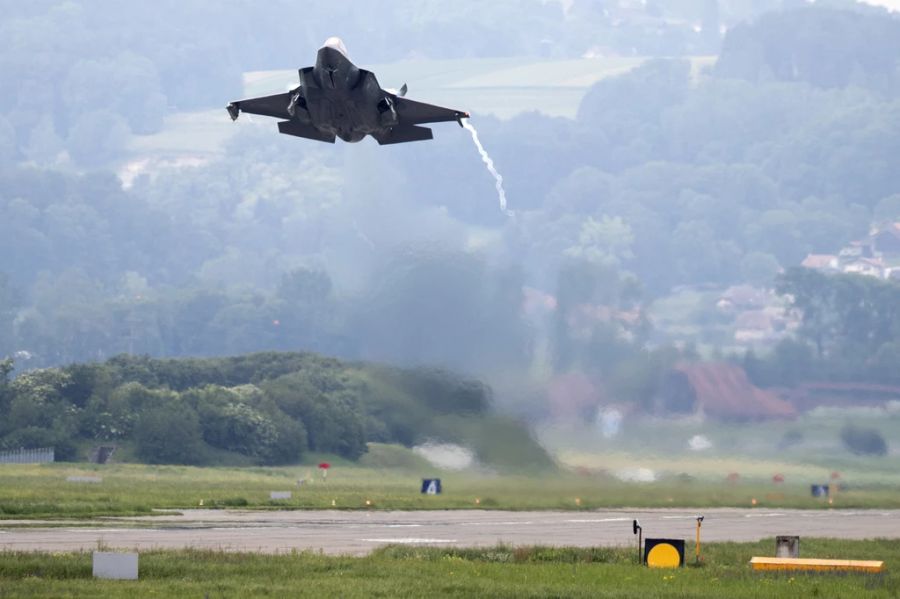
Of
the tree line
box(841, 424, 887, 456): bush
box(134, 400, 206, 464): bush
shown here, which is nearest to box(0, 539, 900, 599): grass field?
box(841, 424, 887, 456): bush

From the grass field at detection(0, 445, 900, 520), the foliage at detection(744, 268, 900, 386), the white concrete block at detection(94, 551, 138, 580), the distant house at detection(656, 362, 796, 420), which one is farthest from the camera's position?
the foliage at detection(744, 268, 900, 386)

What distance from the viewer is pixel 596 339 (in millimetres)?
93812

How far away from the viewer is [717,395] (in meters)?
91.1

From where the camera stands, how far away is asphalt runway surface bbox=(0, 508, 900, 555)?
169ft

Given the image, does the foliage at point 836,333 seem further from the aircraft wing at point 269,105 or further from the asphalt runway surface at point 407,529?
the aircraft wing at point 269,105

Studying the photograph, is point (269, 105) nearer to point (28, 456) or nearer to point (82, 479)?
point (82, 479)

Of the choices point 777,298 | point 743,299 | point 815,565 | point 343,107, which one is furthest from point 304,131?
point 743,299

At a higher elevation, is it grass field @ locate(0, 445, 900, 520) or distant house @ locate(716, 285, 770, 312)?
distant house @ locate(716, 285, 770, 312)

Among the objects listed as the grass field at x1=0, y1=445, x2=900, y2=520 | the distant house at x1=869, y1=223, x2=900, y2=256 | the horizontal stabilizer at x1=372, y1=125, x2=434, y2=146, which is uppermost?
the distant house at x1=869, y1=223, x2=900, y2=256

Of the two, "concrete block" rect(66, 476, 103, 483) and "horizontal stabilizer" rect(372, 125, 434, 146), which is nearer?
"horizontal stabilizer" rect(372, 125, 434, 146)

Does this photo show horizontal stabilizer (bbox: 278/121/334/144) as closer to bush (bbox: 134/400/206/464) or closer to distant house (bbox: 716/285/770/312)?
bush (bbox: 134/400/206/464)

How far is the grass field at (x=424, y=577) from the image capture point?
3859 cm

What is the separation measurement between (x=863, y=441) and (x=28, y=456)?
49831 mm

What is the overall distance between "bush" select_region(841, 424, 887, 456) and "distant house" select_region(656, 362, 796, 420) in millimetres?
3032
